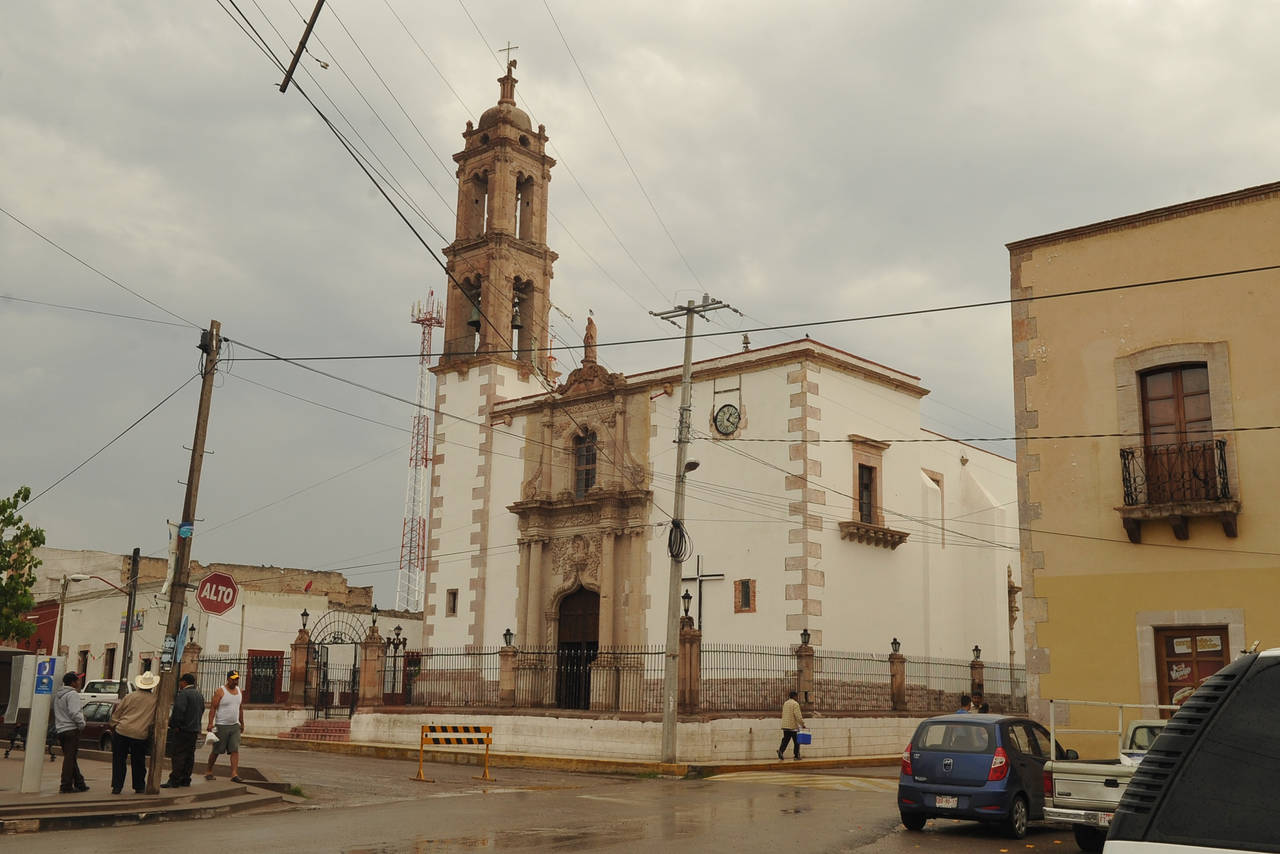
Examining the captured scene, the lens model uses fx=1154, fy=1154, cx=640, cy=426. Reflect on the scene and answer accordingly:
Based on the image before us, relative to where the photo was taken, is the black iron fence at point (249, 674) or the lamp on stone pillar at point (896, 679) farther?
the black iron fence at point (249, 674)

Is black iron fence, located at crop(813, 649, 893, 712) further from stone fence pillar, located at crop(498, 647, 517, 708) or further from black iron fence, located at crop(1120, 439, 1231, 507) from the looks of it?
black iron fence, located at crop(1120, 439, 1231, 507)

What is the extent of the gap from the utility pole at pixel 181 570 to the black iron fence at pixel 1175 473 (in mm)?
14409

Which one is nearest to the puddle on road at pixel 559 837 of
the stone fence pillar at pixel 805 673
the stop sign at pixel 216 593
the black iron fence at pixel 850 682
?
the stop sign at pixel 216 593

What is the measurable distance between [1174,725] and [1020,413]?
17.7 metres

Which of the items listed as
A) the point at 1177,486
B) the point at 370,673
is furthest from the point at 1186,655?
the point at 370,673

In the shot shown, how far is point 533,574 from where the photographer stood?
33.6 meters

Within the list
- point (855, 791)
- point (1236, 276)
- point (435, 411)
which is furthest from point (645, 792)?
point (435, 411)

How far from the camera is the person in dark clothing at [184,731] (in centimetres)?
1695

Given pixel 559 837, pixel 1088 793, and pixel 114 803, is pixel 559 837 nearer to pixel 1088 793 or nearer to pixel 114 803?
pixel 1088 793

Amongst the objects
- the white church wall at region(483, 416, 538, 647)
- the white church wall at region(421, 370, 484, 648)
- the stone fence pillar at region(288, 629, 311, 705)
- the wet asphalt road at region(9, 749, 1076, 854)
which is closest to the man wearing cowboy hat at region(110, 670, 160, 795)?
the wet asphalt road at region(9, 749, 1076, 854)

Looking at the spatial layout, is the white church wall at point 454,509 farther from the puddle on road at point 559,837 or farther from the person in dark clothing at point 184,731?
the puddle on road at point 559,837

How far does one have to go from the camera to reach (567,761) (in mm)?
24438

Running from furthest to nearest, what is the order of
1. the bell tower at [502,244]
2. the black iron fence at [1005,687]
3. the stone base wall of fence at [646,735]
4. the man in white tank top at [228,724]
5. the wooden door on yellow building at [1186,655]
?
the bell tower at [502,244], the black iron fence at [1005,687], the stone base wall of fence at [646,735], the man in white tank top at [228,724], the wooden door on yellow building at [1186,655]

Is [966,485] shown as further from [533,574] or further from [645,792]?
[645,792]
